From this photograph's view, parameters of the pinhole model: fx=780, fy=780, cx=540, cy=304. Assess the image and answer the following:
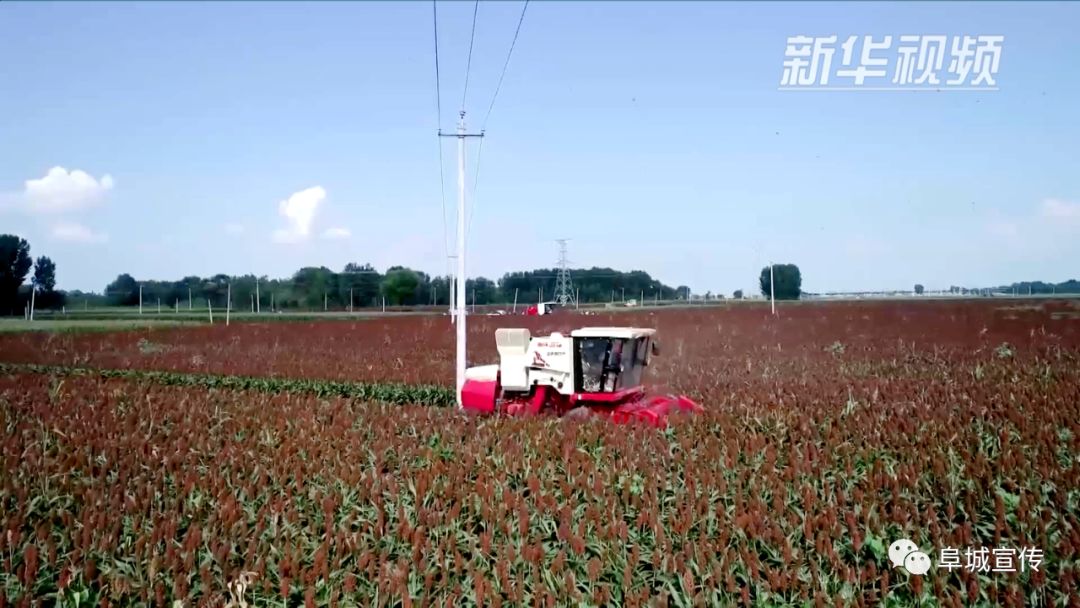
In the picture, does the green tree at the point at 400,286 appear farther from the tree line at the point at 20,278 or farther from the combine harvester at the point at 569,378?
the combine harvester at the point at 569,378

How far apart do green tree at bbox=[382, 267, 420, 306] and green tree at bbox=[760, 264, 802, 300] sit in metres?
22.8

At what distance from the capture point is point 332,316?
4650 cm

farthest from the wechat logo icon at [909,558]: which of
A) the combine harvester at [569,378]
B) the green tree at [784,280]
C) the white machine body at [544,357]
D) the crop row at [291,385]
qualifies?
the green tree at [784,280]

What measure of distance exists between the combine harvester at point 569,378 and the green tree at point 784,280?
11.6 m

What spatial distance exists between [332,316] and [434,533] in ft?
137

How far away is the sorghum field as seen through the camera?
5.60m

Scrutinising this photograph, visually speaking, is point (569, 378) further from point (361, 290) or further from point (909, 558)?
point (361, 290)

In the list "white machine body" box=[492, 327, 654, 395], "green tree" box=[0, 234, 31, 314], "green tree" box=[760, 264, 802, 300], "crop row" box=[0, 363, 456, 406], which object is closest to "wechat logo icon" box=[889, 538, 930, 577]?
"white machine body" box=[492, 327, 654, 395]

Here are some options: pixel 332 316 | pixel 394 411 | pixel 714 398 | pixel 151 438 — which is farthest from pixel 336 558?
pixel 332 316

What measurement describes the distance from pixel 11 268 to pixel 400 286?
76.1 feet

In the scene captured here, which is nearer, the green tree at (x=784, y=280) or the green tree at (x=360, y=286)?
the green tree at (x=784, y=280)

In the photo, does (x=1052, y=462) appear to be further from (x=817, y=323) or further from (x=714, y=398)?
(x=817, y=323)

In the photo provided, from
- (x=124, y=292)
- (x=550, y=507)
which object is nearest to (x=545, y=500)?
(x=550, y=507)

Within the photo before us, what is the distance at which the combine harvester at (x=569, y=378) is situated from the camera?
11.6 metres
